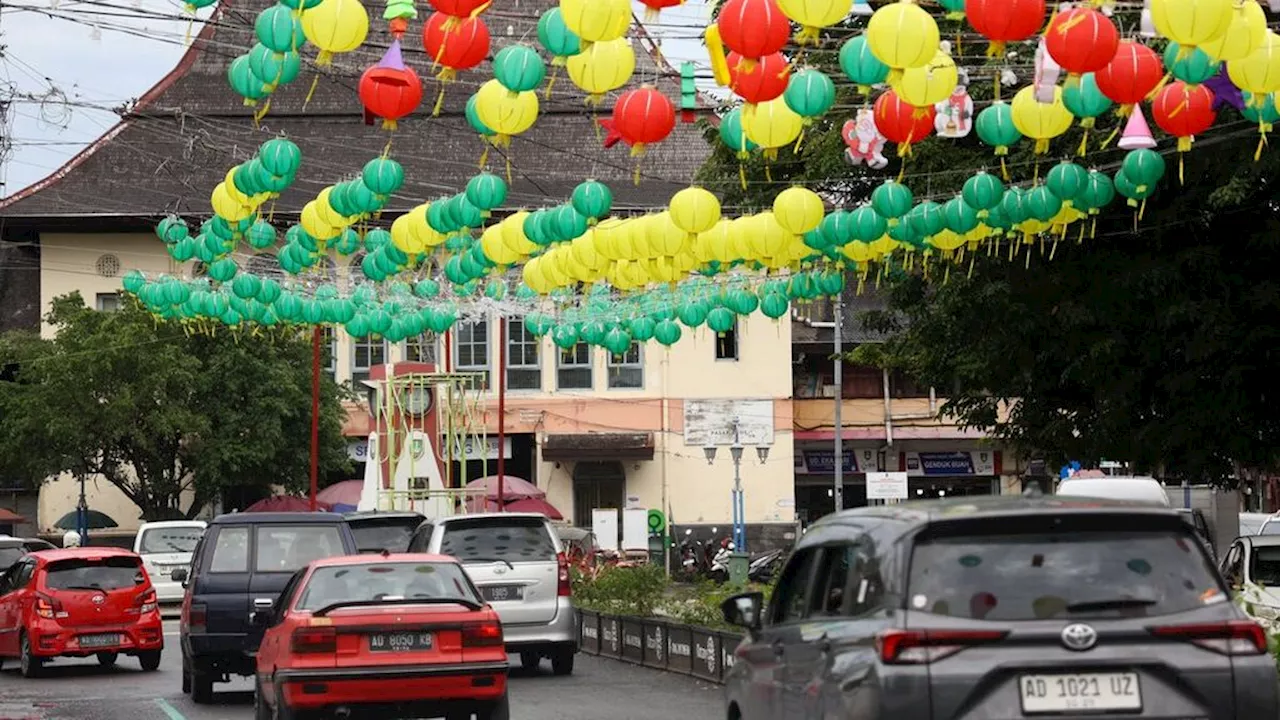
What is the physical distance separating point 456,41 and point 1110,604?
25.0 feet

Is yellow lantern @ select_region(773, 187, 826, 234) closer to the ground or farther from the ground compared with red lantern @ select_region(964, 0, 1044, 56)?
closer to the ground

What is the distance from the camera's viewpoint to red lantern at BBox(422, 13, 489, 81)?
14.8 m

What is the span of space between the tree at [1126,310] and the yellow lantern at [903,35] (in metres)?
10.0

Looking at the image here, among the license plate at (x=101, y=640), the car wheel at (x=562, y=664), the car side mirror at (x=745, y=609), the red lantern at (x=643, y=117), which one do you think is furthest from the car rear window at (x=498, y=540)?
the car side mirror at (x=745, y=609)

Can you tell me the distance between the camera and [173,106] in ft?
202

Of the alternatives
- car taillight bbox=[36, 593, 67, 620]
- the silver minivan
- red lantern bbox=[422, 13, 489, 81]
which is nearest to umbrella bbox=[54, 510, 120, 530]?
car taillight bbox=[36, 593, 67, 620]

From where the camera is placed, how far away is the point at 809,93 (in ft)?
52.1

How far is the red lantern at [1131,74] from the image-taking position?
48.5 ft

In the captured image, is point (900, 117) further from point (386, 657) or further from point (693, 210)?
point (386, 657)

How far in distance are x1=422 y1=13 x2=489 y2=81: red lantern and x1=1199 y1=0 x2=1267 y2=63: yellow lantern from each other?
16.0 feet

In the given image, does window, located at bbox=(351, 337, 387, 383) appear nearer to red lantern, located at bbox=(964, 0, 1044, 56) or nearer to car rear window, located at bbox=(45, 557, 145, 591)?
car rear window, located at bbox=(45, 557, 145, 591)

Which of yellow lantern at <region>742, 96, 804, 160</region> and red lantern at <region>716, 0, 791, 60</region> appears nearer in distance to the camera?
red lantern at <region>716, 0, 791, 60</region>

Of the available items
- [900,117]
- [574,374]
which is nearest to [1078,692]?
[900,117]

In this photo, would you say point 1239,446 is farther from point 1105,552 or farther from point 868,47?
point 1105,552
